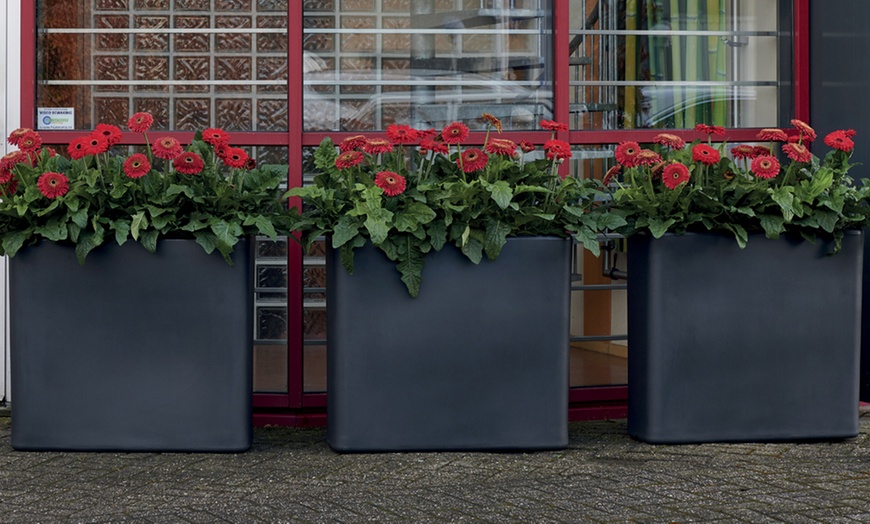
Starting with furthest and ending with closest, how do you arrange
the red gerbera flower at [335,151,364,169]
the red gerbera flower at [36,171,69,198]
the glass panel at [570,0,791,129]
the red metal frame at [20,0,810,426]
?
the glass panel at [570,0,791,129], the red metal frame at [20,0,810,426], the red gerbera flower at [335,151,364,169], the red gerbera flower at [36,171,69,198]

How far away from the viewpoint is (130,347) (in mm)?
4445

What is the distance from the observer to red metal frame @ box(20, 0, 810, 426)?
204 inches

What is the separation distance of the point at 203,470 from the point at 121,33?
2058 millimetres

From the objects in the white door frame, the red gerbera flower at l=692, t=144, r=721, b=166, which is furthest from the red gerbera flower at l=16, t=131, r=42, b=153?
the red gerbera flower at l=692, t=144, r=721, b=166

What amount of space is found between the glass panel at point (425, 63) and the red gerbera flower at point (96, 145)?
1.13 m

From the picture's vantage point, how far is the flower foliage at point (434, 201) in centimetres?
434

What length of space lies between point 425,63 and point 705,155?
1.48 m

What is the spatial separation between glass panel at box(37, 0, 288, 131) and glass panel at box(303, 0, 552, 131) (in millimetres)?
185

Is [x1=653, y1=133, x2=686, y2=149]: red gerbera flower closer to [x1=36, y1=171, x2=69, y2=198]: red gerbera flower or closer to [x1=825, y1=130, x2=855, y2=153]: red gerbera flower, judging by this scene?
[x1=825, y1=130, x2=855, y2=153]: red gerbera flower

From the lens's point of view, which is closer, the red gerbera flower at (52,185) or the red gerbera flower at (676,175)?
the red gerbera flower at (52,185)

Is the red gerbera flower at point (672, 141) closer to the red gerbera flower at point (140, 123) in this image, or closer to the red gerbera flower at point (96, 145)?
the red gerbera flower at point (140, 123)

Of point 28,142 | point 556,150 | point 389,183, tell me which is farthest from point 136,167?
point 556,150

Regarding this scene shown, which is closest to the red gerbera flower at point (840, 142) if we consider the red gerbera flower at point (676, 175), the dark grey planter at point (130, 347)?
the red gerbera flower at point (676, 175)

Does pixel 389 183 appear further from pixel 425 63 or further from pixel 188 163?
pixel 425 63
